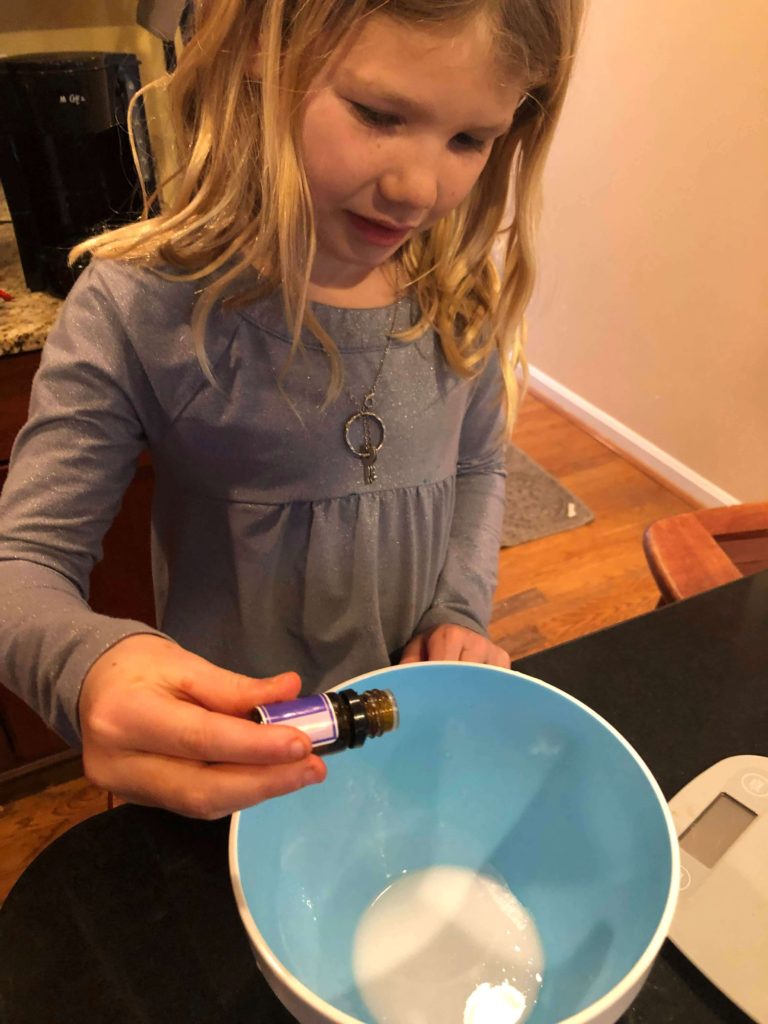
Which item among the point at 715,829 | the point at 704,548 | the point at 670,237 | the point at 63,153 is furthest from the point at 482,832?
the point at 670,237

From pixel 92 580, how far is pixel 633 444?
1811 millimetres

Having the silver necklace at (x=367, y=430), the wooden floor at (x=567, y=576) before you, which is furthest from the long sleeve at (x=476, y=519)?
the wooden floor at (x=567, y=576)

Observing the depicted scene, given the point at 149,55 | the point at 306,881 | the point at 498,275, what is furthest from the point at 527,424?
the point at 306,881

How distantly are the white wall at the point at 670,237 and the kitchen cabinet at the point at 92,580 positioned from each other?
5.39 feet

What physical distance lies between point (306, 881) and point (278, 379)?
41cm

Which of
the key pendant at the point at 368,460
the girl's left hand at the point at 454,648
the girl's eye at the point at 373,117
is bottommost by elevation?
the girl's left hand at the point at 454,648

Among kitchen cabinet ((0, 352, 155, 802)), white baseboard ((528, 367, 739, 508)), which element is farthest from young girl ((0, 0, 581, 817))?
white baseboard ((528, 367, 739, 508))

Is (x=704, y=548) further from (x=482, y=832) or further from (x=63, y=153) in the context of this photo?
(x=63, y=153)

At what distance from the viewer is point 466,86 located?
1.78 feet

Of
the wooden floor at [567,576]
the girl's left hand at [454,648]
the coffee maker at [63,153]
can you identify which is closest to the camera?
the girl's left hand at [454,648]

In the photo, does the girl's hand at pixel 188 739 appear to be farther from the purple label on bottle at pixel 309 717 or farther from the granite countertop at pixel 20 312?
the granite countertop at pixel 20 312

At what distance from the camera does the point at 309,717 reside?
371 millimetres

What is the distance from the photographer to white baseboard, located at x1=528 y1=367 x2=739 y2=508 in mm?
2275

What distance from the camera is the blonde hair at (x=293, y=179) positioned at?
55cm
